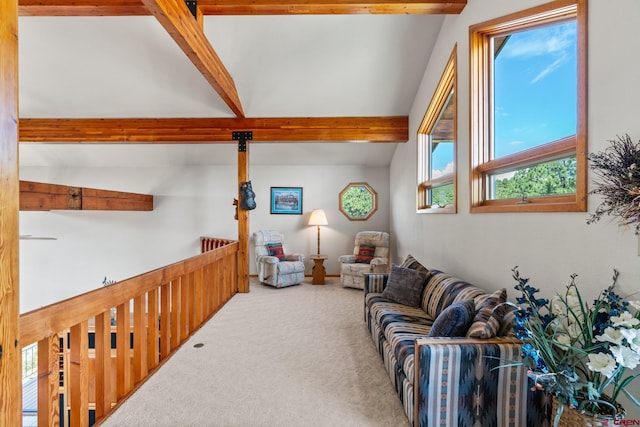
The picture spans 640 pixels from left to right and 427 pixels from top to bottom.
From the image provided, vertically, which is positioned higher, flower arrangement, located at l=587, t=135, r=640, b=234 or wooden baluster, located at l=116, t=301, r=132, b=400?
flower arrangement, located at l=587, t=135, r=640, b=234

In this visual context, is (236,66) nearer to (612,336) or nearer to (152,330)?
(152,330)

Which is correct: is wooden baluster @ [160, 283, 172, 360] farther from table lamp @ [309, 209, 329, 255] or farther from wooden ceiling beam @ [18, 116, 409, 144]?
table lamp @ [309, 209, 329, 255]

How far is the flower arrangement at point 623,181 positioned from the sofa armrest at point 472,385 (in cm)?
82

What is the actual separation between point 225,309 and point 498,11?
4206mm

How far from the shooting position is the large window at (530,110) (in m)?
1.65

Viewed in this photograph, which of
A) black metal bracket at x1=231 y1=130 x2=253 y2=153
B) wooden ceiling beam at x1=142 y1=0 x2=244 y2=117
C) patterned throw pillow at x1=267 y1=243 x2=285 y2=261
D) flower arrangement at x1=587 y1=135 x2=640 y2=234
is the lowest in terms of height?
patterned throw pillow at x1=267 y1=243 x2=285 y2=261

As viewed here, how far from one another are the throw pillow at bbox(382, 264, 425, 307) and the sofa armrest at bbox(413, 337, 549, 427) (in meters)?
1.27

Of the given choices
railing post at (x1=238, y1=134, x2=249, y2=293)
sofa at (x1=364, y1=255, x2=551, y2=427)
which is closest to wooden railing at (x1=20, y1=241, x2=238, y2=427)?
railing post at (x1=238, y1=134, x2=249, y2=293)

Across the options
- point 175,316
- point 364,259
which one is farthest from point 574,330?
point 364,259

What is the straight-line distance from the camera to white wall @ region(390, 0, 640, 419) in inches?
51.8

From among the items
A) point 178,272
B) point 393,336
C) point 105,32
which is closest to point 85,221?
point 105,32

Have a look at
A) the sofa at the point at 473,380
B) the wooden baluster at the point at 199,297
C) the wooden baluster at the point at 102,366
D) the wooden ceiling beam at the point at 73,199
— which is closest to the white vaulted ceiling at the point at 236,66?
the wooden ceiling beam at the point at 73,199

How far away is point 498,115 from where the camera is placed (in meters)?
2.45

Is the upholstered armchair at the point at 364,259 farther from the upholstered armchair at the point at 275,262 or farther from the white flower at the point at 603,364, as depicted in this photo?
the white flower at the point at 603,364
